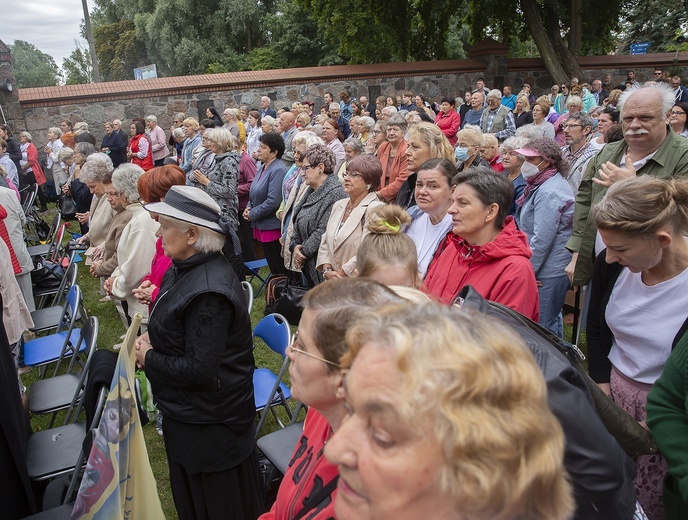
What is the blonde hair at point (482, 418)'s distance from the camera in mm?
855

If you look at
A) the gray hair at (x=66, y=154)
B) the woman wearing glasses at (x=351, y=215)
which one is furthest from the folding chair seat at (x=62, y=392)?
the gray hair at (x=66, y=154)

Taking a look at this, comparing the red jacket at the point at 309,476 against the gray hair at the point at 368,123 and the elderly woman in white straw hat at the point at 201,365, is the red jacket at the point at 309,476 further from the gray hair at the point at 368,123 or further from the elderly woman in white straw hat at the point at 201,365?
the gray hair at the point at 368,123

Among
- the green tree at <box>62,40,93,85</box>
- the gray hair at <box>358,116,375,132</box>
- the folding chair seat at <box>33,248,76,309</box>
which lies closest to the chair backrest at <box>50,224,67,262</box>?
the folding chair seat at <box>33,248,76,309</box>

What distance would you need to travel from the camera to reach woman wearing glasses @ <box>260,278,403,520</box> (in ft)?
5.00

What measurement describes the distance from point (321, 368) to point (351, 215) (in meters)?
2.81

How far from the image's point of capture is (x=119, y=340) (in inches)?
221

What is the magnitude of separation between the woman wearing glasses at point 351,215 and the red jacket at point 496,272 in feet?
4.18

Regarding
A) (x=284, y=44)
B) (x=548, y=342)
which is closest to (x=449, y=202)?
(x=548, y=342)

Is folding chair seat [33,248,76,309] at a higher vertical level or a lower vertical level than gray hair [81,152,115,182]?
lower

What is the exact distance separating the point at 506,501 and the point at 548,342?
2.72 feet

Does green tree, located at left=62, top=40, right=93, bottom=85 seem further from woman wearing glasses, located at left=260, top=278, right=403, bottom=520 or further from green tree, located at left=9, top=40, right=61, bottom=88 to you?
woman wearing glasses, located at left=260, top=278, right=403, bottom=520

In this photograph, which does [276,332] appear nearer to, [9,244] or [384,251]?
[384,251]

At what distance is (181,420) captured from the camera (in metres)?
2.52

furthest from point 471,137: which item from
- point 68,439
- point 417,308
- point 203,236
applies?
point 417,308
